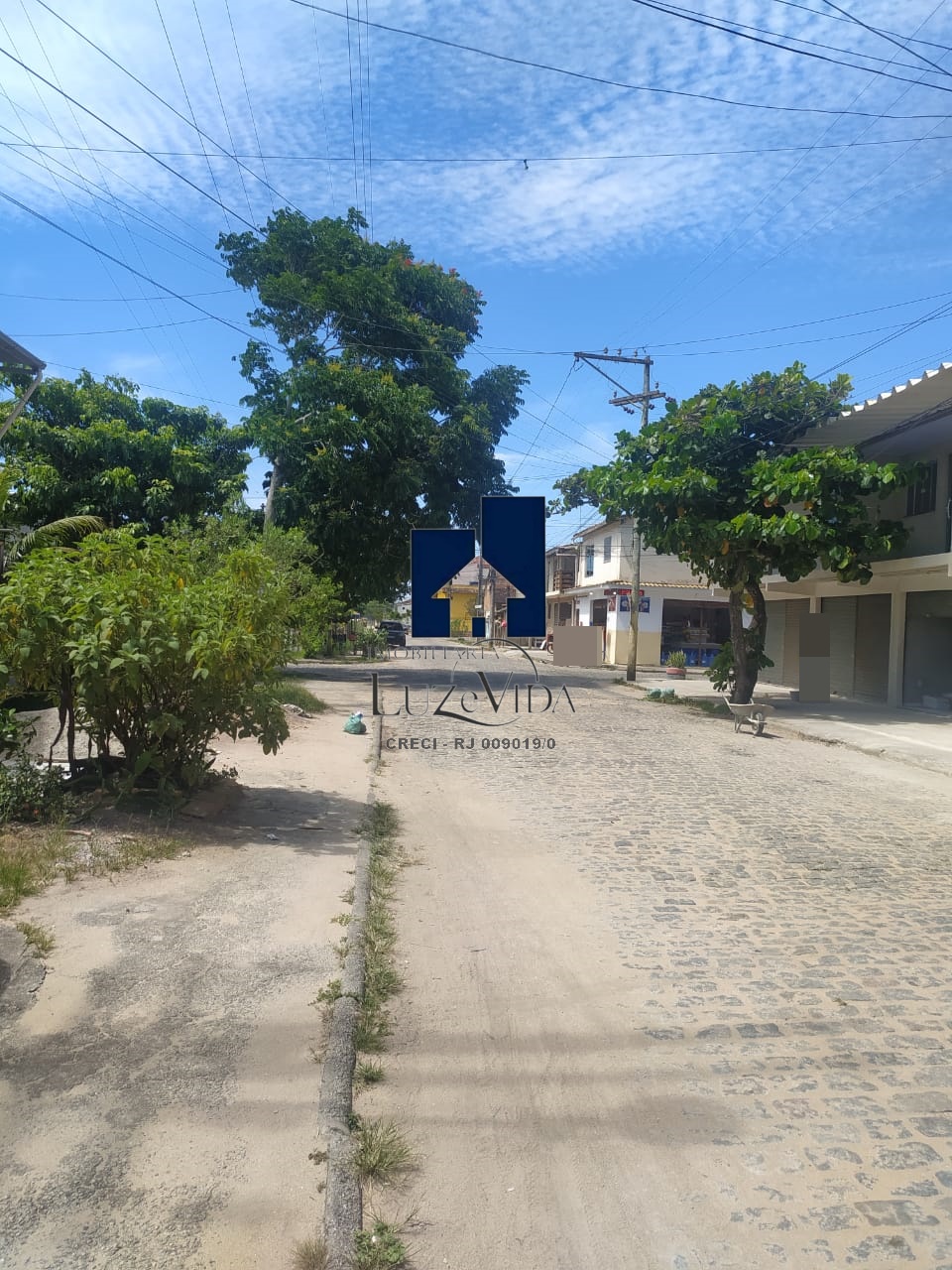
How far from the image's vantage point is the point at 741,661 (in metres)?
18.8

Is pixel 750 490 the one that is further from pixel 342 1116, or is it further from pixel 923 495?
pixel 342 1116

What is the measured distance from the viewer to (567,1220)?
291 centimetres

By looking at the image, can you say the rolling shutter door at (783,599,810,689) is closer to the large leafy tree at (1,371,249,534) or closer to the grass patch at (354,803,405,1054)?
the large leafy tree at (1,371,249,534)

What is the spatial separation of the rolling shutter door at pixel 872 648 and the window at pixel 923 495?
2.33 meters

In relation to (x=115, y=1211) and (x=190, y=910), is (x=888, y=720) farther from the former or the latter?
(x=115, y=1211)

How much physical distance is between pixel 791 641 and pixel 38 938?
79.6 feet

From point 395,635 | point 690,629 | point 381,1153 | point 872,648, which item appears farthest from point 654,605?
point 381,1153

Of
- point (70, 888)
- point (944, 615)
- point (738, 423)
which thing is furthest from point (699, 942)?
point (944, 615)

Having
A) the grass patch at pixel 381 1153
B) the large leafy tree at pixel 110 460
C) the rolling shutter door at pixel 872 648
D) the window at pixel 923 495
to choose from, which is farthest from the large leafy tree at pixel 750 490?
the grass patch at pixel 381 1153

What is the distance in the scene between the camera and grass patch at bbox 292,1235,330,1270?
2637mm

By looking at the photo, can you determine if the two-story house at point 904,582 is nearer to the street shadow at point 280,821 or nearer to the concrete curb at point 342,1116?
the street shadow at point 280,821

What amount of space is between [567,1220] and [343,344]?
24.4m

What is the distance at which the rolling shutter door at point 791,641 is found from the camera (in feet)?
84.0

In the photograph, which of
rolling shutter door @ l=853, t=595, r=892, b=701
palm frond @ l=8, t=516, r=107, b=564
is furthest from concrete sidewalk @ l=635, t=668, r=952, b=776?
palm frond @ l=8, t=516, r=107, b=564
